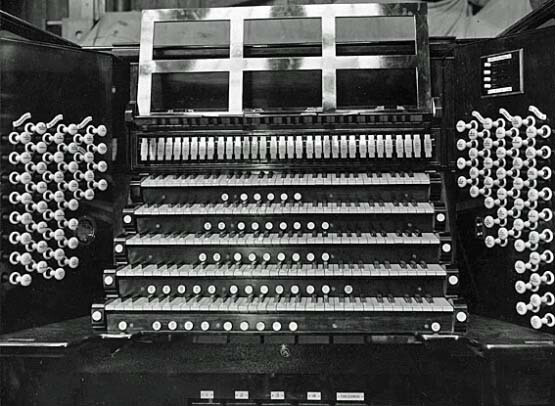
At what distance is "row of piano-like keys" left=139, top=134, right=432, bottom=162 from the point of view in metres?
3.05

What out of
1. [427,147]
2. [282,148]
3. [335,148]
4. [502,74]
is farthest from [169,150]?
[502,74]

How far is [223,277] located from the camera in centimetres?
283

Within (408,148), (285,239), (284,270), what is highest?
(408,148)

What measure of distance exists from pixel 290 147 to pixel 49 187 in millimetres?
1246

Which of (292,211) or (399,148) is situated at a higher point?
(399,148)

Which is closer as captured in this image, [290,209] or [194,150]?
[290,209]

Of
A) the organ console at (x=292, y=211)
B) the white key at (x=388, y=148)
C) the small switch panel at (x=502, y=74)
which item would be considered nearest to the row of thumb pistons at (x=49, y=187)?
the organ console at (x=292, y=211)

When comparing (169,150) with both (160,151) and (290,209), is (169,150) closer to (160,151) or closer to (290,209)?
(160,151)

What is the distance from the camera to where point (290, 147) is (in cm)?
308

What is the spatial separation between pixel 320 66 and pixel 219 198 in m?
0.86

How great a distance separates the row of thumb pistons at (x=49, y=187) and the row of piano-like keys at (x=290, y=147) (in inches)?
13.1

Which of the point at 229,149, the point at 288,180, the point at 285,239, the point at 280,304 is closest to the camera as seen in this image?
the point at 280,304

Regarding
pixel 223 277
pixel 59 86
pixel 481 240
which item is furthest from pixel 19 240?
pixel 481 240

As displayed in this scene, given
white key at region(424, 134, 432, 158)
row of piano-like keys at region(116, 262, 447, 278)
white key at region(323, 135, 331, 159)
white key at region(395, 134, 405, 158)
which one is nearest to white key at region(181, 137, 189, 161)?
row of piano-like keys at region(116, 262, 447, 278)
